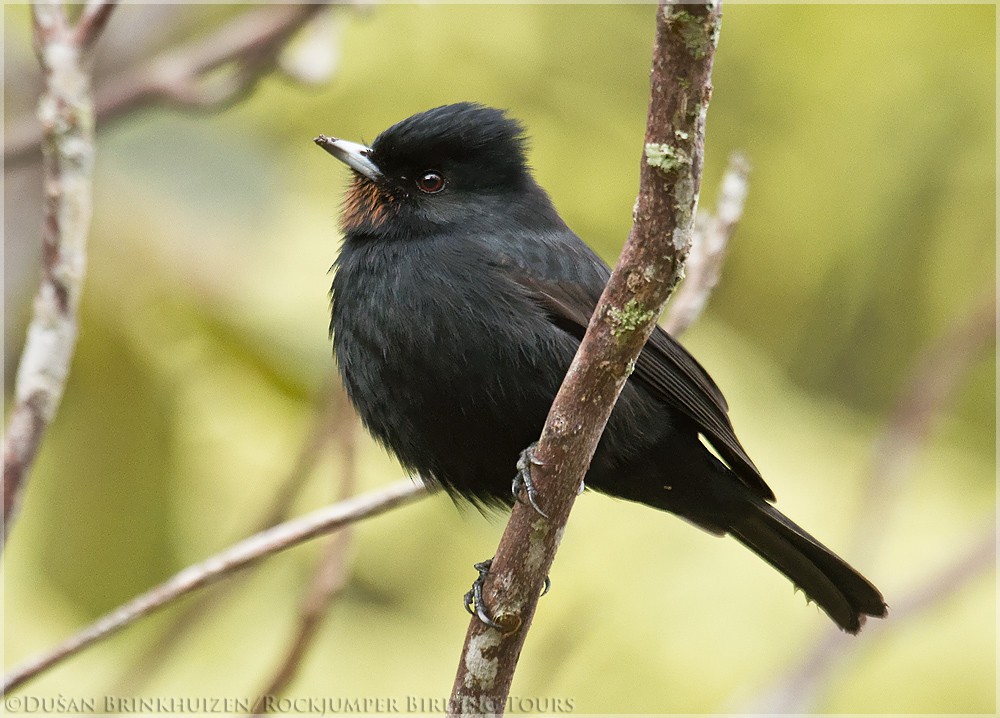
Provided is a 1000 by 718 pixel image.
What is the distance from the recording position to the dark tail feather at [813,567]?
11.3ft

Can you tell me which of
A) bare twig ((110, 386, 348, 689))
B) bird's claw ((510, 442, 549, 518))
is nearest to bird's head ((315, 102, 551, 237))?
bare twig ((110, 386, 348, 689))

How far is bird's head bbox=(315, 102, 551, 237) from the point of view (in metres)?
3.50

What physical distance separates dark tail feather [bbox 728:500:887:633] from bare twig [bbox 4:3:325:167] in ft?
7.29

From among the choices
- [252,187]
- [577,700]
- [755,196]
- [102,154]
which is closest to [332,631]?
[577,700]

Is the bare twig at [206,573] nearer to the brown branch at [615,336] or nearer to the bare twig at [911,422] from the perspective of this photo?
the brown branch at [615,336]

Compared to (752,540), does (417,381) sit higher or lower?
higher

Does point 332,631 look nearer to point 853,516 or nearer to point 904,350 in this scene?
point 853,516

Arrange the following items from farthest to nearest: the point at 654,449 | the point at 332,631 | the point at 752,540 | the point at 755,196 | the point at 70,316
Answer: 1. the point at 755,196
2. the point at 332,631
3. the point at 752,540
4. the point at 654,449
5. the point at 70,316

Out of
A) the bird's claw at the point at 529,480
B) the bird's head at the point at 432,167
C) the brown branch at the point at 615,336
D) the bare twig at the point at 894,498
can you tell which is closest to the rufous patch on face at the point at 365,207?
the bird's head at the point at 432,167

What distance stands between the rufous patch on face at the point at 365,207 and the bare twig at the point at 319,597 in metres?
0.60

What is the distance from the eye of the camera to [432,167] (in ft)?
11.7

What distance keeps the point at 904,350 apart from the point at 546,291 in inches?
130

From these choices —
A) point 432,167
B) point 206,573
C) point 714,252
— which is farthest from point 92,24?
point 714,252

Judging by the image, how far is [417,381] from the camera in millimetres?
3090
